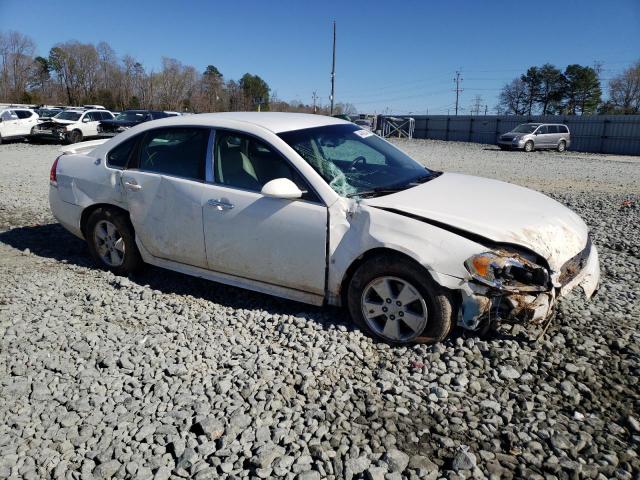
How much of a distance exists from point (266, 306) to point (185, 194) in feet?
3.90

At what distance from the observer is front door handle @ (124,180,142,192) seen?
15.8 ft

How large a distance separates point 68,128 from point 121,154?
70.0 feet

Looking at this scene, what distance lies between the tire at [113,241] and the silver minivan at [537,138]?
2766 centimetres

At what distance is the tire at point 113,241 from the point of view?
5059 millimetres

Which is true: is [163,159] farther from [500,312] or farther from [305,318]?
[500,312]

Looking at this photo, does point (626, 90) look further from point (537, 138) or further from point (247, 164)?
point (247, 164)

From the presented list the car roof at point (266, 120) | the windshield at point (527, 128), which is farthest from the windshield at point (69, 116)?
the windshield at point (527, 128)

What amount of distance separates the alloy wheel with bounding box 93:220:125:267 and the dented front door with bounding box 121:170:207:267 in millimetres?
331

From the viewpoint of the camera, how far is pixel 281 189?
3883 millimetres

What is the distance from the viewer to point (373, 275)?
146 inches

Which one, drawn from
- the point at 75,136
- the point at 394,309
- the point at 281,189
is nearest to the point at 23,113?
the point at 75,136

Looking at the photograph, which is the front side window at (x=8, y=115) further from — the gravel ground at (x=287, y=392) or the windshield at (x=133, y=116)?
the gravel ground at (x=287, y=392)

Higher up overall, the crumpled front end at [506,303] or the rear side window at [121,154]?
the rear side window at [121,154]

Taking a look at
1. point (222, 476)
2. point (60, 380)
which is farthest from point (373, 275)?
point (60, 380)
